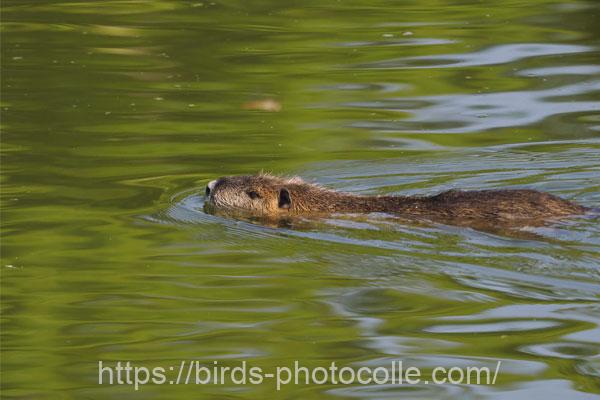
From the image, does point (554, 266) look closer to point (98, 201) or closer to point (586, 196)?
point (586, 196)

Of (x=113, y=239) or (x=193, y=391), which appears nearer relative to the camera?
(x=193, y=391)

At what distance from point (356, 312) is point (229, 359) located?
30.3 inches

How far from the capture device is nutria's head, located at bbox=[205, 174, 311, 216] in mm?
8414

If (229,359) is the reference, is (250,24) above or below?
above

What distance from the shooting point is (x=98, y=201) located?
28.0 feet

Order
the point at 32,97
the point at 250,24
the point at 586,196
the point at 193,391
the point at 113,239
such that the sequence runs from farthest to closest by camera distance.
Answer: the point at 250,24, the point at 32,97, the point at 586,196, the point at 113,239, the point at 193,391

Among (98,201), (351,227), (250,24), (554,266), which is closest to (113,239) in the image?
(98,201)

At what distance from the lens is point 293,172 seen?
9.29 m

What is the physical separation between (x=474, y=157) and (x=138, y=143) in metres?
2.37

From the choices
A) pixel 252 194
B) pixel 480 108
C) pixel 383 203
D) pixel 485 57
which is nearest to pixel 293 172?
pixel 252 194

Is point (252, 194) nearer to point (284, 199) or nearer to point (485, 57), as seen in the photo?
point (284, 199)

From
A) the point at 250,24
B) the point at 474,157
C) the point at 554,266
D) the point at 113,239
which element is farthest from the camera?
the point at 250,24

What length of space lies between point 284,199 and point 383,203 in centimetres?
66

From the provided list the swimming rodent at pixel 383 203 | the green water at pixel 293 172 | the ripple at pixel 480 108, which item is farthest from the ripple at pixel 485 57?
the swimming rodent at pixel 383 203
